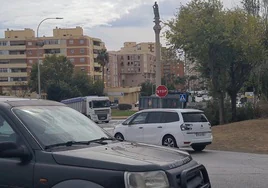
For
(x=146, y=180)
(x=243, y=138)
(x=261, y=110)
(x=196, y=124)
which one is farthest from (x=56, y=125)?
(x=261, y=110)

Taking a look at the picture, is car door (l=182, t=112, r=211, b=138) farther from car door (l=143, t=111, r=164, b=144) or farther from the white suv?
car door (l=143, t=111, r=164, b=144)

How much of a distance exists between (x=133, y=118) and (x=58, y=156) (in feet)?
46.3

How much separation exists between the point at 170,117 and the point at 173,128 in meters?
0.53

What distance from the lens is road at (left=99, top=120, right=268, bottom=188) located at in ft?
33.3

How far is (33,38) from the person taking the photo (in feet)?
365

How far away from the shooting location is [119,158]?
4754 mm

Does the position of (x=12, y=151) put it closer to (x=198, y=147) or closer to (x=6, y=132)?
(x=6, y=132)

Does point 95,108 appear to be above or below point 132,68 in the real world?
below

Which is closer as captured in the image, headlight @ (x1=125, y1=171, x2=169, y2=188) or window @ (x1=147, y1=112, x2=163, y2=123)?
headlight @ (x1=125, y1=171, x2=169, y2=188)

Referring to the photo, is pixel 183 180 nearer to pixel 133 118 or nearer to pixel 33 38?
pixel 133 118

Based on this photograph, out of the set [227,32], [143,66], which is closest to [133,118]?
[227,32]

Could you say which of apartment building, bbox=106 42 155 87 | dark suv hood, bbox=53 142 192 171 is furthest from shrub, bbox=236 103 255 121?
apartment building, bbox=106 42 155 87

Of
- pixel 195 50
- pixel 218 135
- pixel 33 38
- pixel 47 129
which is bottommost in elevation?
pixel 218 135

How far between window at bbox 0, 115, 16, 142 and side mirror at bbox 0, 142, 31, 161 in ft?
1.09
